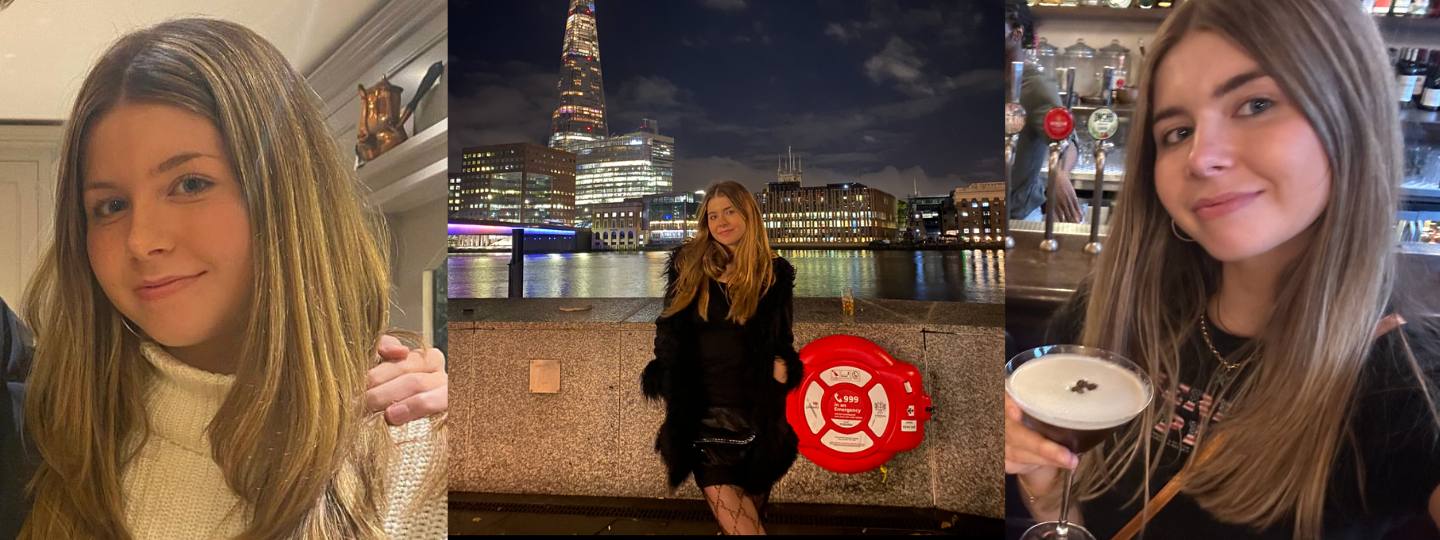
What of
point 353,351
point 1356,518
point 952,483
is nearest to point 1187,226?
point 1356,518

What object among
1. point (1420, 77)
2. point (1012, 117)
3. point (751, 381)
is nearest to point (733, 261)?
point (751, 381)

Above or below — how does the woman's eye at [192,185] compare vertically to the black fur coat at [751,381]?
above

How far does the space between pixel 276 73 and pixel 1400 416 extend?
9.82 feet

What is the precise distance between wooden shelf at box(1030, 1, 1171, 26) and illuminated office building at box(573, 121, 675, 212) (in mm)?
1195

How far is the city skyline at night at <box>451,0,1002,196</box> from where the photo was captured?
93.3 inches

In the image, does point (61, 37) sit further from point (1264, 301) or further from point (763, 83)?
point (1264, 301)

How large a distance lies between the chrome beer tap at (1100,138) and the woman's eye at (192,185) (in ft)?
7.46

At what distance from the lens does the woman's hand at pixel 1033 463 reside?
2098mm

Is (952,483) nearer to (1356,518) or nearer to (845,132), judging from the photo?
(1356,518)

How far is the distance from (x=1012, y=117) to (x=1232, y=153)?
54cm

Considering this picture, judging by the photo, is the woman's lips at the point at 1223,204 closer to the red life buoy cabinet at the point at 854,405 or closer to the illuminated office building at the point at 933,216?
the illuminated office building at the point at 933,216

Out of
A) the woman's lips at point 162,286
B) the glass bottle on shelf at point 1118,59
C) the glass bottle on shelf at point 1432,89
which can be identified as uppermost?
the glass bottle on shelf at point 1118,59

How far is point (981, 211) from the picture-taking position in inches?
90.0

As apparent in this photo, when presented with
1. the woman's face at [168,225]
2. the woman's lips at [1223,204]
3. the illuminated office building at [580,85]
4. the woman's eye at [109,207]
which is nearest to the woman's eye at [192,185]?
the woman's face at [168,225]
